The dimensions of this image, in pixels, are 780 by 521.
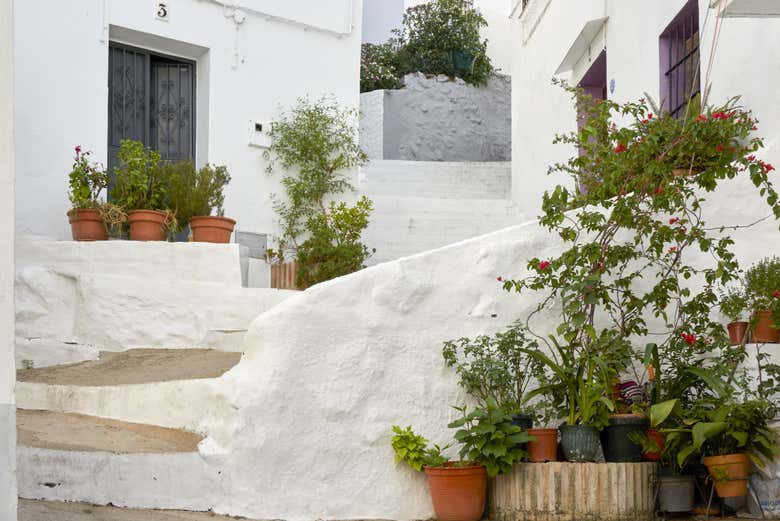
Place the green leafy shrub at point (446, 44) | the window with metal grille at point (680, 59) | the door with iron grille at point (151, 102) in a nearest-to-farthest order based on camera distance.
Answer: the window with metal grille at point (680, 59) → the door with iron grille at point (151, 102) → the green leafy shrub at point (446, 44)

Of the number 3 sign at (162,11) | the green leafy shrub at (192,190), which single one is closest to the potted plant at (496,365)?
the green leafy shrub at (192,190)

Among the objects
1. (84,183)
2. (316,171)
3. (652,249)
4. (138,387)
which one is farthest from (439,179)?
(138,387)

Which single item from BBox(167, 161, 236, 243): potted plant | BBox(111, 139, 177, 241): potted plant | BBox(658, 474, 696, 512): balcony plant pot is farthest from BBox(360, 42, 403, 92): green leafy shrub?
BBox(658, 474, 696, 512): balcony plant pot

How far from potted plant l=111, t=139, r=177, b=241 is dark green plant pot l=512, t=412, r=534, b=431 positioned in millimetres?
4603

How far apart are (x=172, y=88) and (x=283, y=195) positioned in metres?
1.67

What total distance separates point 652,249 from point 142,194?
16.8ft

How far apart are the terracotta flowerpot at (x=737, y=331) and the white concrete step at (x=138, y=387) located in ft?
10.1

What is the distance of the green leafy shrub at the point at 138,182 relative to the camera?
367 inches

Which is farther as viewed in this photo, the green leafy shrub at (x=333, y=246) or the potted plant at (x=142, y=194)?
→ the green leafy shrub at (x=333, y=246)

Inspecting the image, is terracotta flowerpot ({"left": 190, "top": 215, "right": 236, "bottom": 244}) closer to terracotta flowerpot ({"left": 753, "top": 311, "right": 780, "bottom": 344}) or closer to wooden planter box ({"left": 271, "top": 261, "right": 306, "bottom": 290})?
wooden planter box ({"left": 271, "top": 261, "right": 306, "bottom": 290})

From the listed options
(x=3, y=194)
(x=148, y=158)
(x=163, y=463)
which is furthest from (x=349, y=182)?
(x=3, y=194)

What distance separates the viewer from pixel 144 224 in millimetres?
9148

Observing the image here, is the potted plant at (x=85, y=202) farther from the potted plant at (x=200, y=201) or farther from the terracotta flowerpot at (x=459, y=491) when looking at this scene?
the terracotta flowerpot at (x=459, y=491)

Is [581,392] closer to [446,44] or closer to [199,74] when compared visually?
[199,74]
